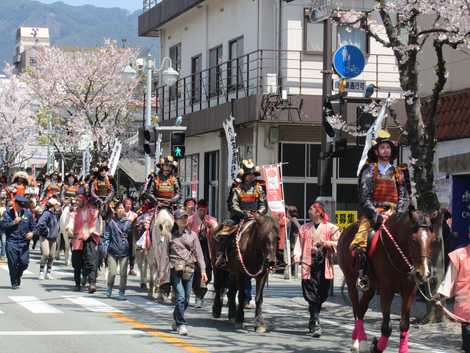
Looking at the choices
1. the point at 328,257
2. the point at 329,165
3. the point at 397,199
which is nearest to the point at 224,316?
the point at 328,257

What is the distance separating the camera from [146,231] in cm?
2131

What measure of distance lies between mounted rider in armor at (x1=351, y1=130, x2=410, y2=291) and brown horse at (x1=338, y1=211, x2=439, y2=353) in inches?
7.1

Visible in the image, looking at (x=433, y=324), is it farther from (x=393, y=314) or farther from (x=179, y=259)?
(x=179, y=259)

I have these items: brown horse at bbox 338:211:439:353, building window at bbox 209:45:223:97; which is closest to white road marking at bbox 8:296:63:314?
brown horse at bbox 338:211:439:353

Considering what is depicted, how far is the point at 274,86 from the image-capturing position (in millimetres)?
31016

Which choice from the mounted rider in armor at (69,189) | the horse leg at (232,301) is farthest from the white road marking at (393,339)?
the mounted rider in armor at (69,189)

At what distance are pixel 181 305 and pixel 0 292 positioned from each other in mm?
6779

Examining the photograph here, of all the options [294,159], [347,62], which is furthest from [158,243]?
[294,159]

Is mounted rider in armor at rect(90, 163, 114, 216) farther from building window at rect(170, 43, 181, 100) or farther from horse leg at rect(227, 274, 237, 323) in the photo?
building window at rect(170, 43, 181, 100)

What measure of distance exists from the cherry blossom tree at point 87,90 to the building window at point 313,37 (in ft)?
66.6

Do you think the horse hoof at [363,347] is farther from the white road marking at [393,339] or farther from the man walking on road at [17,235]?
the man walking on road at [17,235]

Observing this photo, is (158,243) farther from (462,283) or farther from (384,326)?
(462,283)

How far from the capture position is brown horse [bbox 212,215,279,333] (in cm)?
1513

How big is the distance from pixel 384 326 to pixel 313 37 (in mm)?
20781
